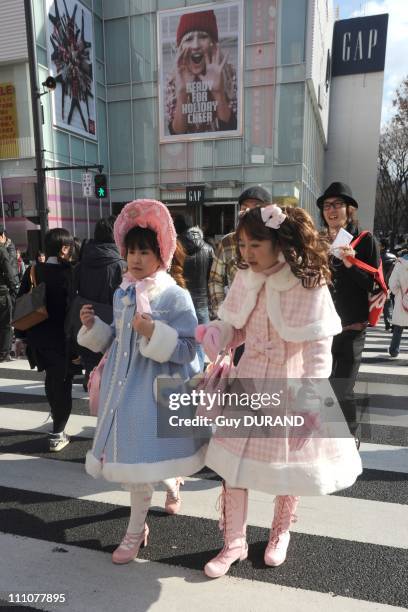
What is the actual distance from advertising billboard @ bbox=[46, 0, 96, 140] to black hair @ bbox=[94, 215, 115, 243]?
14.7 metres

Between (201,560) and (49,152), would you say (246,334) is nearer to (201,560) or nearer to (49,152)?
(201,560)

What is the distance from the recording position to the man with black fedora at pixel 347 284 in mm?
3025

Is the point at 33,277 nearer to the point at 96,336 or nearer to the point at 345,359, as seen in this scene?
the point at 96,336

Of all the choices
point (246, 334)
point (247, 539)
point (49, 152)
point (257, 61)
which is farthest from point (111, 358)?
point (257, 61)

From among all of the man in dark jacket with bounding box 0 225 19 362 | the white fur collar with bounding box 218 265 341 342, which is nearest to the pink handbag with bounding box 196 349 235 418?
the white fur collar with bounding box 218 265 341 342

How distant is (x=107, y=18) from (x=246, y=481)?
21.2 metres

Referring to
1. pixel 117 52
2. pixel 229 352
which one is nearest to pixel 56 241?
pixel 229 352

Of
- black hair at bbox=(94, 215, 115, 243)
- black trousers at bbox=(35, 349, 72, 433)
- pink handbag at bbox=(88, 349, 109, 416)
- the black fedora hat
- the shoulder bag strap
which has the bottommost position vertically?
black trousers at bbox=(35, 349, 72, 433)

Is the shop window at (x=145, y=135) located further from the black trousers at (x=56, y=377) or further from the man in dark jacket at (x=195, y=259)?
the black trousers at (x=56, y=377)

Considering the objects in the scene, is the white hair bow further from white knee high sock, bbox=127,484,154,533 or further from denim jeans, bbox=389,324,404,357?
denim jeans, bbox=389,324,404,357

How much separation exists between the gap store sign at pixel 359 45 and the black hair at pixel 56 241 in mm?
31133

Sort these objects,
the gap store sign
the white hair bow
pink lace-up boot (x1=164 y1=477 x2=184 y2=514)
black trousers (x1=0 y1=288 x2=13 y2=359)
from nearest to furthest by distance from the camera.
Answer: the white hair bow, pink lace-up boot (x1=164 y1=477 x2=184 y2=514), black trousers (x1=0 y1=288 x2=13 y2=359), the gap store sign

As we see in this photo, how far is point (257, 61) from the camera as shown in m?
16.4

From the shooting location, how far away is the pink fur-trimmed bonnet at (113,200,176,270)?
2.15 m
